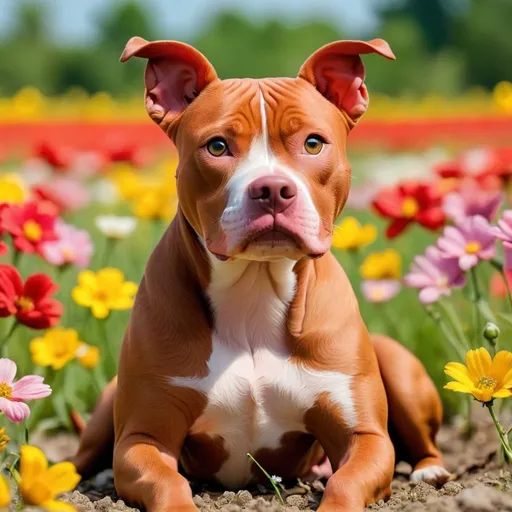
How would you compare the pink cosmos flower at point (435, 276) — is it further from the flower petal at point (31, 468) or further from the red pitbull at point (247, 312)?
the flower petal at point (31, 468)

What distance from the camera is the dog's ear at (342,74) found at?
366 cm

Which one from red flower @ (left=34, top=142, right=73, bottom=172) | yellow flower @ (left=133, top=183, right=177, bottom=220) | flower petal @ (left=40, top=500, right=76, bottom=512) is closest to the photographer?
flower petal @ (left=40, top=500, right=76, bottom=512)

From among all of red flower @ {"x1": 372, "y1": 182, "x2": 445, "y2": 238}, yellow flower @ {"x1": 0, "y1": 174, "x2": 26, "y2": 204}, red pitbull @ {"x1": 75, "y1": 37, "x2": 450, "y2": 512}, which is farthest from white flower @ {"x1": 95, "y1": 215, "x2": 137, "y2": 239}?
red pitbull @ {"x1": 75, "y1": 37, "x2": 450, "y2": 512}

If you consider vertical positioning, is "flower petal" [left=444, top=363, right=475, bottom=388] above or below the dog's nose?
below

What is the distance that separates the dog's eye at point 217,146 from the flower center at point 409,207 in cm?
163

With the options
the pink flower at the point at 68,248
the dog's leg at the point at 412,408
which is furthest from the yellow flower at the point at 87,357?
the dog's leg at the point at 412,408

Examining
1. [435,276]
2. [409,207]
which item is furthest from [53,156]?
[435,276]

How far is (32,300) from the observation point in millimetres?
3916

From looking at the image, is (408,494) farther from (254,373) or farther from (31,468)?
(31,468)

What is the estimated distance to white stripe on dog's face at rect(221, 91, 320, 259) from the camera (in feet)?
10.5

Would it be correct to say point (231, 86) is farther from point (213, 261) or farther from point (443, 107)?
point (443, 107)

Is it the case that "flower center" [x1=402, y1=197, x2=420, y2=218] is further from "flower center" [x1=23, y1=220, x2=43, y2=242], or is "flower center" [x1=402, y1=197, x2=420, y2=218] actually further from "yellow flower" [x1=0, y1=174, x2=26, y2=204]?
"yellow flower" [x1=0, y1=174, x2=26, y2=204]

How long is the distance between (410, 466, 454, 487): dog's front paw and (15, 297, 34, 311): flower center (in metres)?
1.51

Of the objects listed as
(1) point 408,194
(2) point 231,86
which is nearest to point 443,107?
(1) point 408,194
